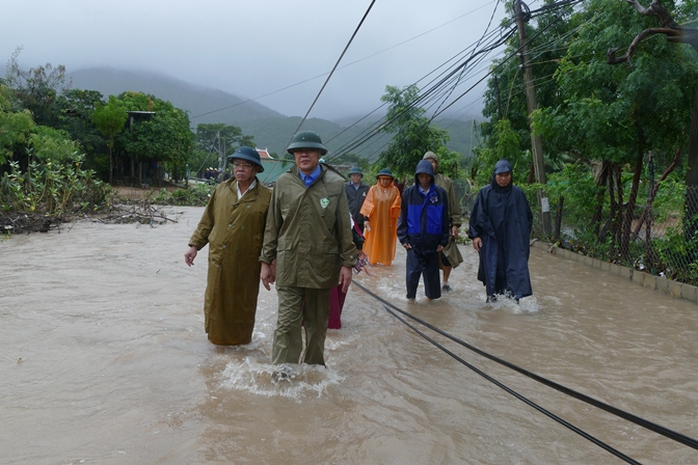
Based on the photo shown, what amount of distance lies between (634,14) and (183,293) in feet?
24.5

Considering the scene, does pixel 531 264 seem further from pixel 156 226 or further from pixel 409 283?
pixel 156 226

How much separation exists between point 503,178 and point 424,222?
3.27 ft

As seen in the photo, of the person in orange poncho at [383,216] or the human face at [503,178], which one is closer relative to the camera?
the human face at [503,178]

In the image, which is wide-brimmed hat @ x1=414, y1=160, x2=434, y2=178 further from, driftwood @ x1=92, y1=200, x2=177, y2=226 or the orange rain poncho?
driftwood @ x1=92, y1=200, x2=177, y2=226

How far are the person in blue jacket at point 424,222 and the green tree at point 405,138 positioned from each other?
46.4ft

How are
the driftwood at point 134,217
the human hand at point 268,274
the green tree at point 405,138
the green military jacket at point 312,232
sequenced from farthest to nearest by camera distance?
the green tree at point 405,138 < the driftwood at point 134,217 < the human hand at point 268,274 < the green military jacket at point 312,232

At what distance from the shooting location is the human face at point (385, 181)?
28.9 ft

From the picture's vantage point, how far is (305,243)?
3.73 metres

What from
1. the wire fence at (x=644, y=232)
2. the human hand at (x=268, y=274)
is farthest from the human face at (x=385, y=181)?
the human hand at (x=268, y=274)

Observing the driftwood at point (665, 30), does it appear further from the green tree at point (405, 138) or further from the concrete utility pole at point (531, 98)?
the green tree at point (405, 138)

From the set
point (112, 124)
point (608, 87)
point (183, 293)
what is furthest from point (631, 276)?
Answer: point (112, 124)

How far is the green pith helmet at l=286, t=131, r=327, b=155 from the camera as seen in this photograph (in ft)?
12.3

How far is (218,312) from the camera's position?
14.3ft

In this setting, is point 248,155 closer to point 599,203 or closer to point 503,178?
point 503,178
